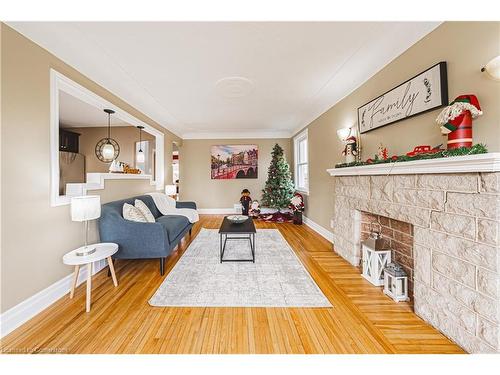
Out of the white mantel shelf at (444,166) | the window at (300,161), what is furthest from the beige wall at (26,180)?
the window at (300,161)

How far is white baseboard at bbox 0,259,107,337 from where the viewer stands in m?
1.57

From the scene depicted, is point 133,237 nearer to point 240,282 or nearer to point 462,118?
point 240,282

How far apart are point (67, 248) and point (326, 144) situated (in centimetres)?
418

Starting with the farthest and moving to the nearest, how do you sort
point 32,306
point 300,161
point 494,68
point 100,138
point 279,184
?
point 300,161 → point 279,184 → point 100,138 → point 32,306 → point 494,68

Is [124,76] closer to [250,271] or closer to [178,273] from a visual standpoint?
[178,273]

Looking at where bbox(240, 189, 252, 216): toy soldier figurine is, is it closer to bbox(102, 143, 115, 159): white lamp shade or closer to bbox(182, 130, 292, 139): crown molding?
bbox(182, 130, 292, 139): crown molding

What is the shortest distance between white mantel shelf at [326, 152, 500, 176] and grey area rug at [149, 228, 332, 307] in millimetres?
1416

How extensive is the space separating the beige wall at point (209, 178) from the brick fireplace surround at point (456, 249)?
4593mm

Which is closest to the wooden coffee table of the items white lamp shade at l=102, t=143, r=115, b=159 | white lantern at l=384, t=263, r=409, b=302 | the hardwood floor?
the hardwood floor

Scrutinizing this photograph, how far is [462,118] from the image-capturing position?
4.51 feet

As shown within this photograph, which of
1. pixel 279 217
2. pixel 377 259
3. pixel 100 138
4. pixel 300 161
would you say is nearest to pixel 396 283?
pixel 377 259

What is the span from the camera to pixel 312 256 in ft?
9.86

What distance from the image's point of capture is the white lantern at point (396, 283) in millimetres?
1936

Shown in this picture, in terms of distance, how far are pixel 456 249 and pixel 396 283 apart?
755 mm
